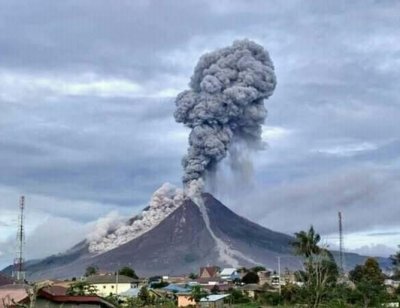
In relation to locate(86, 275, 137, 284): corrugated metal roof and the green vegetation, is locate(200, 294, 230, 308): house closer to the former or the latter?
the green vegetation

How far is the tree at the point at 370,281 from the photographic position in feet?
198

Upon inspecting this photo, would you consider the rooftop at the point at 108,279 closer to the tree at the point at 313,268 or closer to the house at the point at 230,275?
the house at the point at 230,275

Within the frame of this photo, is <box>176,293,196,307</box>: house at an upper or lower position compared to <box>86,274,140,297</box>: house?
lower

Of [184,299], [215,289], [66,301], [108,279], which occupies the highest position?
[108,279]

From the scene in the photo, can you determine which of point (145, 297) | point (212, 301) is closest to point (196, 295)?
point (212, 301)

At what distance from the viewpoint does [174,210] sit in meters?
199

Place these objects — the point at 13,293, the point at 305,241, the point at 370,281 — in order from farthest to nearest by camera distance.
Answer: the point at 370,281 → the point at 305,241 → the point at 13,293

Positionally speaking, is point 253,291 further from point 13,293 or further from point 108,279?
point 13,293

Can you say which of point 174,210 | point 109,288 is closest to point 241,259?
point 174,210

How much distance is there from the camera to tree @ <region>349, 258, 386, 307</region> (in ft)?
198

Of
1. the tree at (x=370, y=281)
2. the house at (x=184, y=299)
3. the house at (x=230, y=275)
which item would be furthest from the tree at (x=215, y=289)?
the house at (x=230, y=275)

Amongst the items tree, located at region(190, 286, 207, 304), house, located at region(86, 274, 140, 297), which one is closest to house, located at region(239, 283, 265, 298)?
tree, located at region(190, 286, 207, 304)

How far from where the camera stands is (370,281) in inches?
2854

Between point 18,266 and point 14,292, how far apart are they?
46.4 meters
